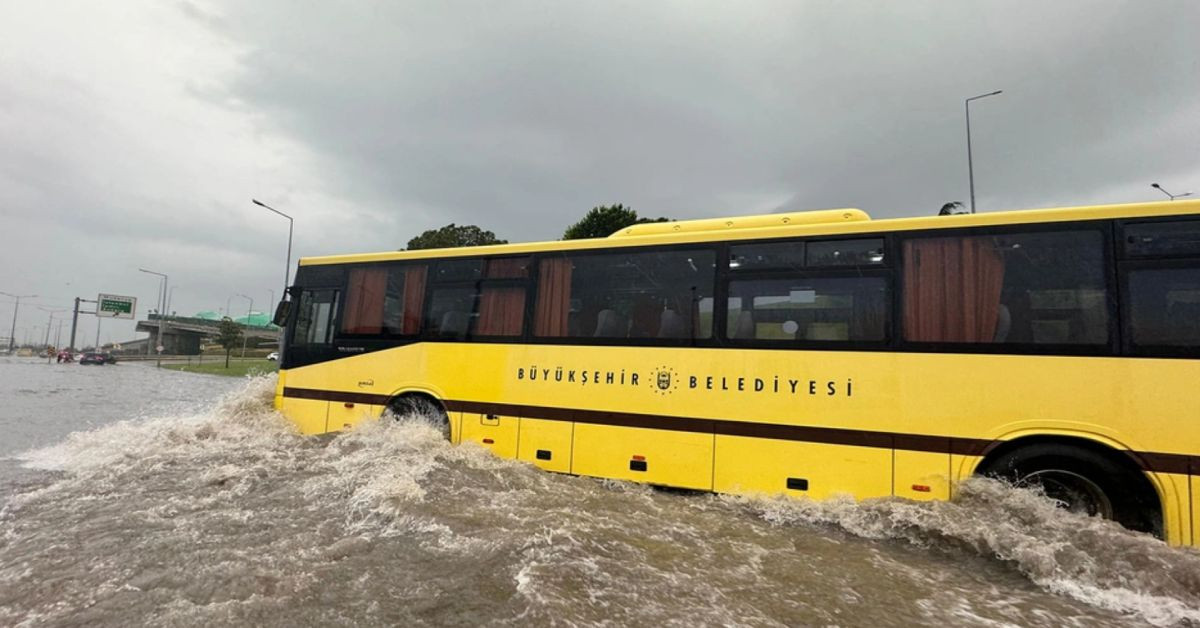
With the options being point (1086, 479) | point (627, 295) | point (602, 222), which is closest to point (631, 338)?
point (627, 295)

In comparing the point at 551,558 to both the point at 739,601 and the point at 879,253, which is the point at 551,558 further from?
the point at 879,253

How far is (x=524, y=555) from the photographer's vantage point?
167 inches

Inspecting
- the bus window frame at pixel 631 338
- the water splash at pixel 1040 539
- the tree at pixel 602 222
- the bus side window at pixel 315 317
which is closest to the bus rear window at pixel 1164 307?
the water splash at pixel 1040 539

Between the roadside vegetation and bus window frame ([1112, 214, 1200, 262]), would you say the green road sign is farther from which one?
bus window frame ([1112, 214, 1200, 262])

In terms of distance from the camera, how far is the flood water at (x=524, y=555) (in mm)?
3533

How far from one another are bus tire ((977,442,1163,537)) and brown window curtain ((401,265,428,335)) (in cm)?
669

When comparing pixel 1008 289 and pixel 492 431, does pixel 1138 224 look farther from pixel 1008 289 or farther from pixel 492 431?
pixel 492 431

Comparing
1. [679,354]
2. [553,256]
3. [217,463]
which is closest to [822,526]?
[679,354]

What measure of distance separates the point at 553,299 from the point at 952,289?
4242 mm

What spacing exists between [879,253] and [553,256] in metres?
3.70

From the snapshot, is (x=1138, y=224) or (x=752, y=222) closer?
(x=1138, y=224)

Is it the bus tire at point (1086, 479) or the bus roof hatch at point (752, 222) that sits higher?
the bus roof hatch at point (752, 222)

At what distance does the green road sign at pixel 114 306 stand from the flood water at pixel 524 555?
3256 inches

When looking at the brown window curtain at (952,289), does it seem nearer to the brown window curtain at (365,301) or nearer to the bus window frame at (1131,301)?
the bus window frame at (1131,301)
